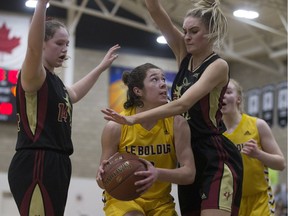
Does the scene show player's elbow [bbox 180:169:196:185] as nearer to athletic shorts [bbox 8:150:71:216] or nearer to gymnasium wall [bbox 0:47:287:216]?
athletic shorts [bbox 8:150:71:216]

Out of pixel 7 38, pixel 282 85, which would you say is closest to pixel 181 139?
pixel 7 38

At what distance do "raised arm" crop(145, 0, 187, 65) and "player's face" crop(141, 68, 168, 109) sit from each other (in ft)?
0.74

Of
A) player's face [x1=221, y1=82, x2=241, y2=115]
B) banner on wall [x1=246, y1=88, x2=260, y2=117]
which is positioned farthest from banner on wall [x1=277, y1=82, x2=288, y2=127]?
player's face [x1=221, y1=82, x2=241, y2=115]

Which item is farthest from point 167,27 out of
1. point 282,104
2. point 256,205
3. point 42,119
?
point 282,104

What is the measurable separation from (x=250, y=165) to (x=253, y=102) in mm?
12690

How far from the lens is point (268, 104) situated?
56.0ft

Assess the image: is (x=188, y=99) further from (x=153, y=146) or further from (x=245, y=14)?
(x=245, y=14)

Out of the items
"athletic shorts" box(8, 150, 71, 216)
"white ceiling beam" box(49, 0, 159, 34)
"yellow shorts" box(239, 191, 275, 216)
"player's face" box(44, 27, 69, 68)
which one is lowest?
"yellow shorts" box(239, 191, 275, 216)

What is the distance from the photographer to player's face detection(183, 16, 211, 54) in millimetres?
4277

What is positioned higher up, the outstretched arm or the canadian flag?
the canadian flag

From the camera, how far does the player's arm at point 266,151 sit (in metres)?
4.70

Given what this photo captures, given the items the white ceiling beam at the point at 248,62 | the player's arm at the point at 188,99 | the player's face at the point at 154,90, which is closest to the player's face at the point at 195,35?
the player's arm at the point at 188,99

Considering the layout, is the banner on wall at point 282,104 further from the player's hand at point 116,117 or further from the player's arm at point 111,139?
the player's hand at point 116,117

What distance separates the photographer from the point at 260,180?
17.3 feet
